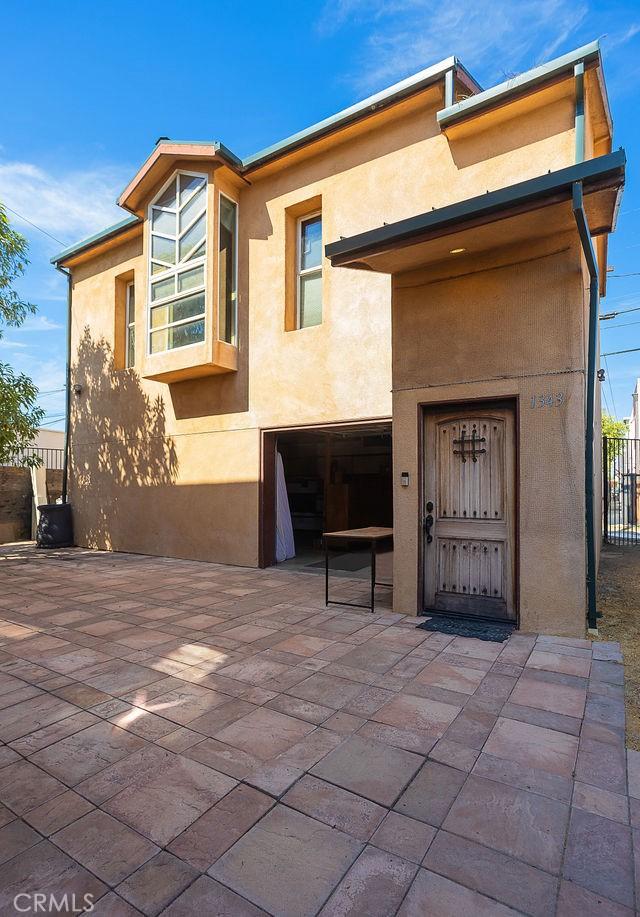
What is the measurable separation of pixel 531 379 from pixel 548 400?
249mm

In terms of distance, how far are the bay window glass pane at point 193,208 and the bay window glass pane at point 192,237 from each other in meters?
0.16

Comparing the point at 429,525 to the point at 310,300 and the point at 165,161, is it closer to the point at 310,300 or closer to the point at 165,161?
the point at 310,300

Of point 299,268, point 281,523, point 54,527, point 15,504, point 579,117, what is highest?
point 579,117

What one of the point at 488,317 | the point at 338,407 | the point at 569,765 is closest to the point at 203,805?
the point at 569,765

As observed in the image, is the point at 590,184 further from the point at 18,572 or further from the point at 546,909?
the point at 18,572

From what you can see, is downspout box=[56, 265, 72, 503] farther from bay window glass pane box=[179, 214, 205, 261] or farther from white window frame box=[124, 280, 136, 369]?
bay window glass pane box=[179, 214, 205, 261]

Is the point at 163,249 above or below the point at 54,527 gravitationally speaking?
above

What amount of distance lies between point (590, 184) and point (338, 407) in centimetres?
409

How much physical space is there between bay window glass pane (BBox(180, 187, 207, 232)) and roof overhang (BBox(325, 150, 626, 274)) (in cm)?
459

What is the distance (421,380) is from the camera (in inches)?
202

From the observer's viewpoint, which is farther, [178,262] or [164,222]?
[164,222]

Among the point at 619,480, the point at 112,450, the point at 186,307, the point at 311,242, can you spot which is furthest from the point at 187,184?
the point at 619,480

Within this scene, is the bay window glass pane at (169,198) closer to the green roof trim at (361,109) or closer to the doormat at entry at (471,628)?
the green roof trim at (361,109)

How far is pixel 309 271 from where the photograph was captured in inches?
306
